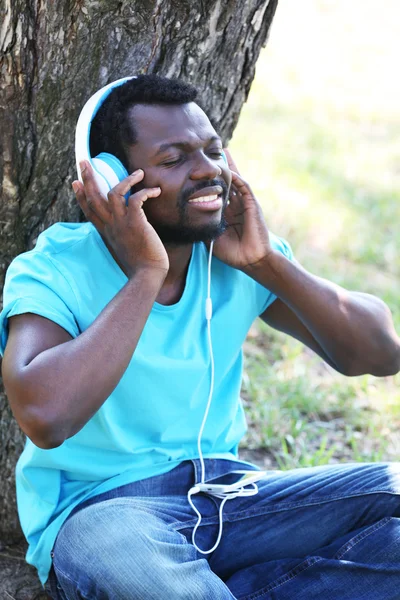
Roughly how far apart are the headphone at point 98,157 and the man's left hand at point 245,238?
1.54ft

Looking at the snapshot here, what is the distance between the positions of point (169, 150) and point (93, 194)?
29 cm

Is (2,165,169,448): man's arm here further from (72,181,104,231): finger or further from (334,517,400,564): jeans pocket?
(334,517,400,564): jeans pocket

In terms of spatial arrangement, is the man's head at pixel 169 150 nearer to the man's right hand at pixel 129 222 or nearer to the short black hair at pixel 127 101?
the short black hair at pixel 127 101

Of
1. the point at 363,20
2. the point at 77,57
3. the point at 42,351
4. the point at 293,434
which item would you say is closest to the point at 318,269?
the point at 293,434

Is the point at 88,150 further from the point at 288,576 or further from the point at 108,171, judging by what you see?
the point at 288,576

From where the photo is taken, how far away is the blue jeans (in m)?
2.49

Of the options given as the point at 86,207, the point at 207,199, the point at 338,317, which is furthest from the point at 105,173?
the point at 338,317

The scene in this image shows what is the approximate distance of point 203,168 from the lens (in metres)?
2.79

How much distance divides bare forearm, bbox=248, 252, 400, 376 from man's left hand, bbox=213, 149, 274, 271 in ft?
0.14

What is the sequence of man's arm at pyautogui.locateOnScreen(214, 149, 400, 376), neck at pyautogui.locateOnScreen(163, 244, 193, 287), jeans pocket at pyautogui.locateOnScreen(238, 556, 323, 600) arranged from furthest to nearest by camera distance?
man's arm at pyautogui.locateOnScreen(214, 149, 400, 376)
neck at pyautogui.locateOnScreen(163, 244, 193, 287)
jeans pocket at pyautogui.locateOnScreen(238, 556, 323, 600)

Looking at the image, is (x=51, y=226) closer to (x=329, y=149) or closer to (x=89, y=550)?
(x=89, y=550)

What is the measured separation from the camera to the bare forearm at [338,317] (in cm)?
308

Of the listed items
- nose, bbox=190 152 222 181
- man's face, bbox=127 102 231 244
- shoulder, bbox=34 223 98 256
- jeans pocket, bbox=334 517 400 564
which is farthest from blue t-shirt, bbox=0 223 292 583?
jeans pocket, bbox=334 517 400 564

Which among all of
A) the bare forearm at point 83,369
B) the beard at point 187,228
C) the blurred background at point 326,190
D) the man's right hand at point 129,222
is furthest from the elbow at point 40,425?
the blurred background at point 326,190
